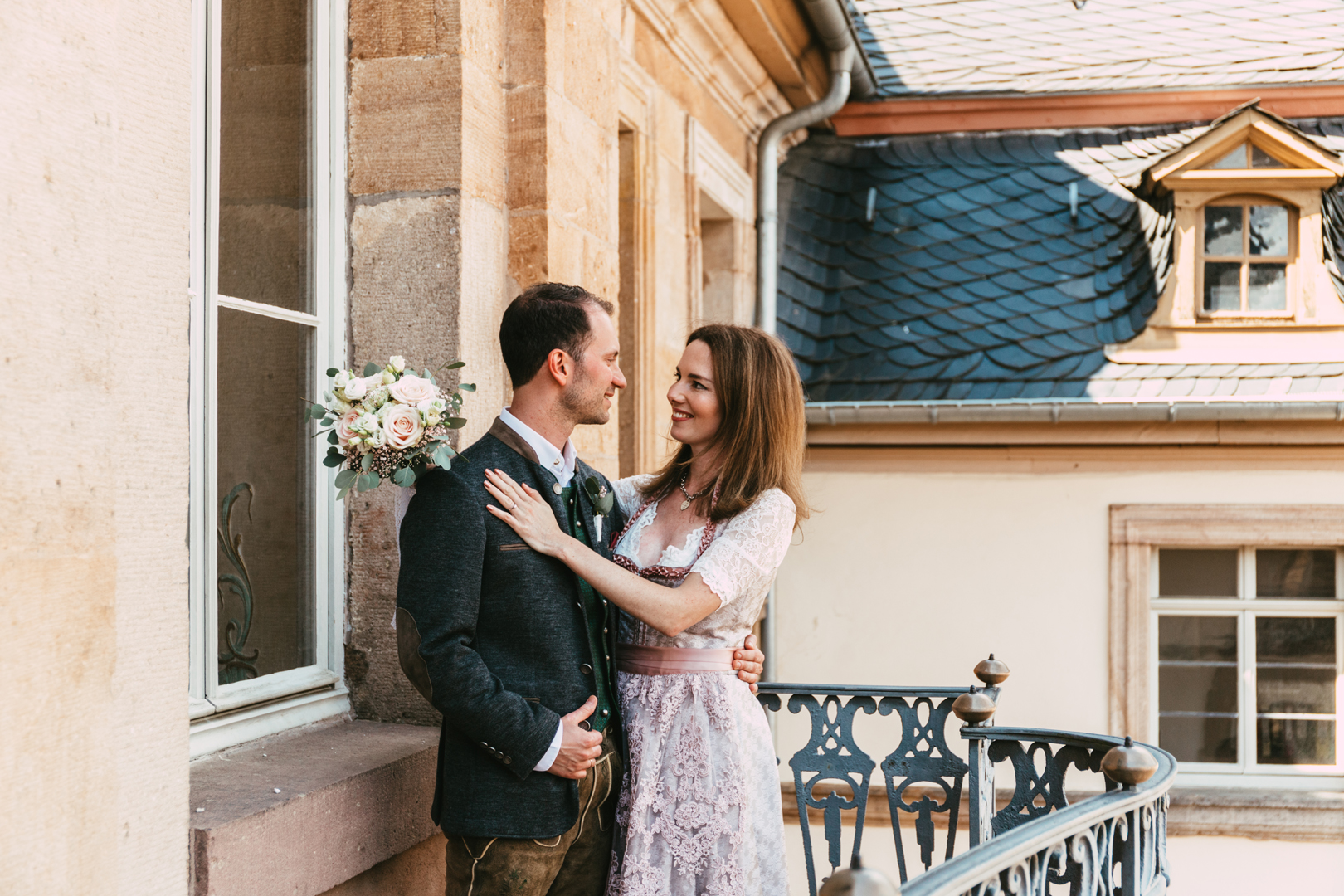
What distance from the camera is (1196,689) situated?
7500 mm

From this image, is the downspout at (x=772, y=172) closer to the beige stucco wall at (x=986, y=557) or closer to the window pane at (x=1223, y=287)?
the beige stucco wall at (x=986, y=557)

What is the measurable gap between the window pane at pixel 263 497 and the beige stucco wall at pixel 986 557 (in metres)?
5.01

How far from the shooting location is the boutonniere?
222 cm

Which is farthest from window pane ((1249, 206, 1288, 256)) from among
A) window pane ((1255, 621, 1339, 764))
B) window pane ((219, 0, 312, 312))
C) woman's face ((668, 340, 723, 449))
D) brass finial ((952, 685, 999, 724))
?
window pane ((219, 0, 312, 312))

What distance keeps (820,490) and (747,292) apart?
1.42m

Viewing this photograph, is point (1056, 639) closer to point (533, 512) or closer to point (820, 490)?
point (820, 490)

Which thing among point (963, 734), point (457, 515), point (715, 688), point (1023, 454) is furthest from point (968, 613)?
point (457, 515)

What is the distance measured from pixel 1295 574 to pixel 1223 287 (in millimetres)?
1783

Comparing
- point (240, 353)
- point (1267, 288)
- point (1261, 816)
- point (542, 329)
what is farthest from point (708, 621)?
point (1267, 288)

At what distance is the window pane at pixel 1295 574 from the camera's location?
7426 mm

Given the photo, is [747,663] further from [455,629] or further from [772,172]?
[772,172]

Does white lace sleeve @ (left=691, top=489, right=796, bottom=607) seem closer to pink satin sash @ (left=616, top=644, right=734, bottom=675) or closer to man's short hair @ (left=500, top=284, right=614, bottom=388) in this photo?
pink satin sash @ (left=616, top=644, right=734, bottom=675)

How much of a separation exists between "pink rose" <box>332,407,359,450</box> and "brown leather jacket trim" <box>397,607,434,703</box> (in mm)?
273

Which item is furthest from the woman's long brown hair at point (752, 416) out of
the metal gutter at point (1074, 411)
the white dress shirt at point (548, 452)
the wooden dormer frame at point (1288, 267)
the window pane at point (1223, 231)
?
the window pane at point (1223, 231)
